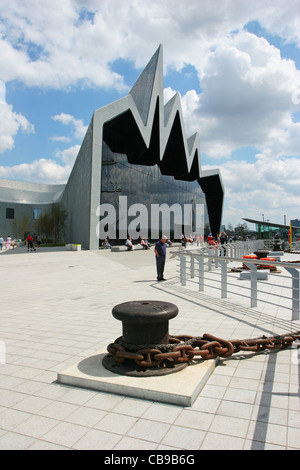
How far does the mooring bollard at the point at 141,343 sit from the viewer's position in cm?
→ 310

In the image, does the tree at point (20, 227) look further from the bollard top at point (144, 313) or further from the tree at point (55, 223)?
the bollard top at point (144, 313)

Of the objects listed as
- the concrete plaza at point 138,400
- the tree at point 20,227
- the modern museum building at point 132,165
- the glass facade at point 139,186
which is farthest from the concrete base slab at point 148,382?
the tree at point 20,227

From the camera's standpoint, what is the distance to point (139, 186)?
34.3 m

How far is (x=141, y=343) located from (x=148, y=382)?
40 cm

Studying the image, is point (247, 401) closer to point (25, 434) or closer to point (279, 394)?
point (279, 394)

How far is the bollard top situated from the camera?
3.16 m

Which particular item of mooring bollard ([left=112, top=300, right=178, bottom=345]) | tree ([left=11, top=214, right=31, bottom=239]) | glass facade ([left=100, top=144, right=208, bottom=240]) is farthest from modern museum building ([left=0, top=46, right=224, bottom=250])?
mooring bollard ([left=112, top=300, right=178, bottom=345])

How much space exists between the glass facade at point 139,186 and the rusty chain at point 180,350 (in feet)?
81.8

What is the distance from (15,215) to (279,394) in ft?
180

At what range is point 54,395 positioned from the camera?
9.67 feet

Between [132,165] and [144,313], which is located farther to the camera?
[132,165]

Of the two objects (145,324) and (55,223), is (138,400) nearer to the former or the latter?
(145,324)

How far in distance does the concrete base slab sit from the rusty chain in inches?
4.6

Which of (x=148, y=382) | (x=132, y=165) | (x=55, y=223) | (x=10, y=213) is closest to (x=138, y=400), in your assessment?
(x=148, y=382)
